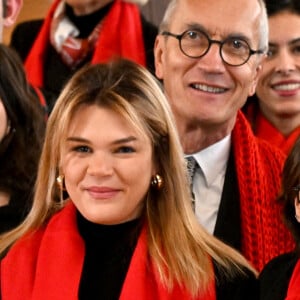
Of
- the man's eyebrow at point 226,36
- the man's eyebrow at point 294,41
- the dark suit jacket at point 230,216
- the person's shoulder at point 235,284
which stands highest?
the man's eyebrow at point 226,36

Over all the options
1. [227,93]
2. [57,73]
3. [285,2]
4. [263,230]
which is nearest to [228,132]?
[227,93]

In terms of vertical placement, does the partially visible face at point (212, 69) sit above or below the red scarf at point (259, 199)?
above

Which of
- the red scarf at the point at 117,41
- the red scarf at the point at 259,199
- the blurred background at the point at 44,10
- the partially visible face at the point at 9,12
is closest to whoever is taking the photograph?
the red scarf at the point at 259,199

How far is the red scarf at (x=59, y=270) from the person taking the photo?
144cm

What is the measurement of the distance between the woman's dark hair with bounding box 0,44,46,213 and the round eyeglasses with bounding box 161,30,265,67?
38 centimetres

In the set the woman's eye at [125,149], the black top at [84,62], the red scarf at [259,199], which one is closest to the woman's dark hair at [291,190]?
the red scarf at [259,199]

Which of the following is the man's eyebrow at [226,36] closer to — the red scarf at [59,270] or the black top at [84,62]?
the black top at [84,62]

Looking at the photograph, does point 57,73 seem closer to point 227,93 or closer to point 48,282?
point 227,93

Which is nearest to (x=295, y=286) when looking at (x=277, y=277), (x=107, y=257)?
(x=277, y=277)

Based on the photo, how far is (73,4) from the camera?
7.69 feet

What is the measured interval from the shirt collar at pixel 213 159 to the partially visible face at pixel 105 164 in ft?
1.42

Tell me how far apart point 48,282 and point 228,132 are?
65cm

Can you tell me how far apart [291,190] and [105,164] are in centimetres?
41

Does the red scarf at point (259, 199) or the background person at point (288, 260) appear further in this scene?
the red scarf at point (259, 199)
